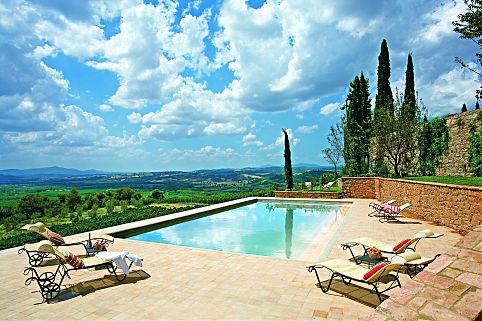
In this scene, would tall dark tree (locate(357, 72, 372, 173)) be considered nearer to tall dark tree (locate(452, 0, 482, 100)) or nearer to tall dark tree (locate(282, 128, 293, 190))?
tall dark tree (locate(282, 128, 293, 190))

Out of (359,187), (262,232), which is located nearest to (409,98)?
(359,187)

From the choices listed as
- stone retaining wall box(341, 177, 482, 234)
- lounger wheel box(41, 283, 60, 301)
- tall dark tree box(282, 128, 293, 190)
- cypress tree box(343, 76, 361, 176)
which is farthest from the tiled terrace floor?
cypress tree box(343, 76, 361, 176)

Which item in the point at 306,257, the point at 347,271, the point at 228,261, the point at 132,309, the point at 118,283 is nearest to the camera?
the point at 132,309

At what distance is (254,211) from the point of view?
15.2 metres

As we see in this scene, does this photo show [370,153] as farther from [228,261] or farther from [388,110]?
[228,261]

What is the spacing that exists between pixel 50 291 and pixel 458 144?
1722 centimetres

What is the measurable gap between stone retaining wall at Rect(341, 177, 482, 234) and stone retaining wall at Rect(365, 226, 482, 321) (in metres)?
5.92

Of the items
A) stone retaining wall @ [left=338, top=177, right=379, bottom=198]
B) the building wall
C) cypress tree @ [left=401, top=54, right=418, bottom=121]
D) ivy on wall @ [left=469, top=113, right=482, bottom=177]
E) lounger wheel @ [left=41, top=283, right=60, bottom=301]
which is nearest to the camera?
lounger wheel @ [left=41, top=283, right=60, bottom=301]

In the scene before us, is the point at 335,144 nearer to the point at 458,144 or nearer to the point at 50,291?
the point at 458,144

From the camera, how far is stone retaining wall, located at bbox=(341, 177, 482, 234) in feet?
26.3

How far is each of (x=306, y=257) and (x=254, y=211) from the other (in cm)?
792

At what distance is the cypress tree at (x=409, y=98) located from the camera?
18.5 metres

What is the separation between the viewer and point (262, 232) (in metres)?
10.5

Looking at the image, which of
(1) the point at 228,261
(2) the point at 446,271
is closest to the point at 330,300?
(2) the point at 446,271
